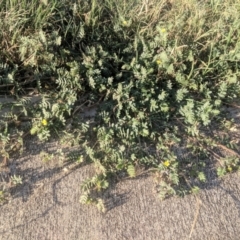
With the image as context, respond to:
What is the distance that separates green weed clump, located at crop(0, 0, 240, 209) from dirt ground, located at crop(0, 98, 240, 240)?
86 millimetres

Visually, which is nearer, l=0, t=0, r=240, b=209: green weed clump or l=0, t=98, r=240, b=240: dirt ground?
l=0, t=98, r=240, b=240: dirt ground

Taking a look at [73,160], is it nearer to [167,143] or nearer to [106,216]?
[106,216]

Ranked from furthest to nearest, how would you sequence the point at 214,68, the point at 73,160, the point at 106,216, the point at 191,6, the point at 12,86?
the point at 191,6, the point at 214,68, the point at 12,86, the point at 73,160, the point at 106,216

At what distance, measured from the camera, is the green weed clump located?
2.57 meters

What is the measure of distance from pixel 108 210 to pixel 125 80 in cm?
97

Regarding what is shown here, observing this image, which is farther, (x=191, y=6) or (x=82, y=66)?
(x=191, y=6)

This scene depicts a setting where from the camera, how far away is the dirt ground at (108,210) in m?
2.25

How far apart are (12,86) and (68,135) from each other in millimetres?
568

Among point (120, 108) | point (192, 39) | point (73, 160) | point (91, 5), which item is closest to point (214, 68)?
point (192, 39)

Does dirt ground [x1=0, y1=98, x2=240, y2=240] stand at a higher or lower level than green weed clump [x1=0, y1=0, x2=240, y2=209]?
lower

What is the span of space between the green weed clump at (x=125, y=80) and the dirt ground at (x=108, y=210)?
9 cm

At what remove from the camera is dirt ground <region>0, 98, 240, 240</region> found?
225cm

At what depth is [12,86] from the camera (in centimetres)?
280

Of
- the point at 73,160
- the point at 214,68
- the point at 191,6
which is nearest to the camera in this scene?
the point at 73,160
